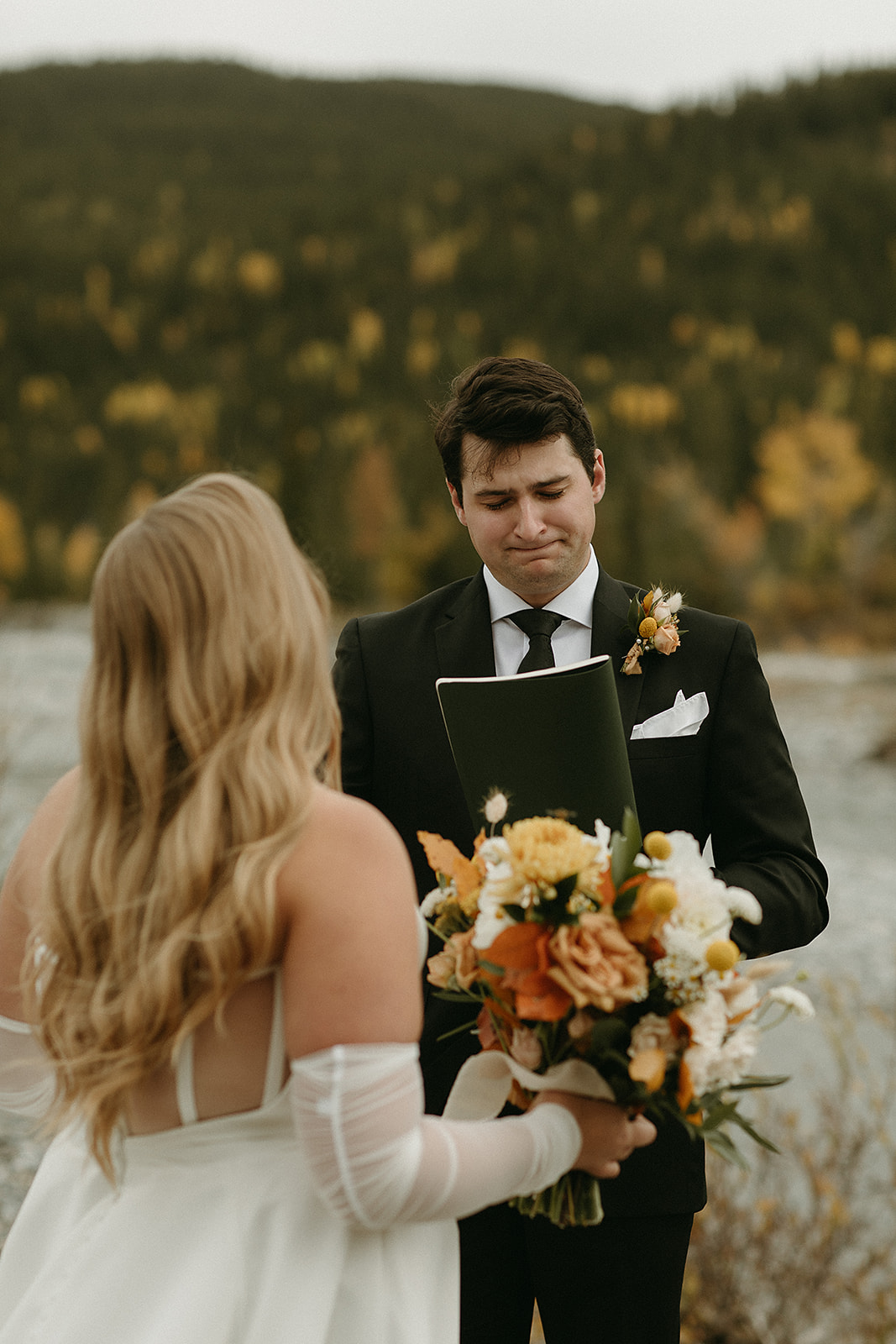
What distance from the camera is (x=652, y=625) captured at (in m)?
2.32

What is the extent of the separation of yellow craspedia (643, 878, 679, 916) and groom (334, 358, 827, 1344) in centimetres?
58

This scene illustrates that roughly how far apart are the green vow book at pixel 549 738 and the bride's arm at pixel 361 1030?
1.52 ft

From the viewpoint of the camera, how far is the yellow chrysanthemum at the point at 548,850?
1.51 metres

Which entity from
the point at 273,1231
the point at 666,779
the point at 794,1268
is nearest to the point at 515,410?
the point at 666,779

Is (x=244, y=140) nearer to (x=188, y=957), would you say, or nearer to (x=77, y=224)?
(x=77, y=224)

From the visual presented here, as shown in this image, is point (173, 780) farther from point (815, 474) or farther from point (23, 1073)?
point (815, 474)

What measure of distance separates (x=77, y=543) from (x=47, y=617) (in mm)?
1488

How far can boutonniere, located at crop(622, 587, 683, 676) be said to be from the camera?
90.2 inches

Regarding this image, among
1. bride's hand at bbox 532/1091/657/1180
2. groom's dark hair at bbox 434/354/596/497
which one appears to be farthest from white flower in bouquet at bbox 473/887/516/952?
groom's dark hair at bbox 434/354/596/497

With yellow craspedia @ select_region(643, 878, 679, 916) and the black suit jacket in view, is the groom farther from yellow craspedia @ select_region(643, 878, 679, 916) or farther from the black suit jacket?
yellow craspedia @ select_region(643, 878, 679, 916)

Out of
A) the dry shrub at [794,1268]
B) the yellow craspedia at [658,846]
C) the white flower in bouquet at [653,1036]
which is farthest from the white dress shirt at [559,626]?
the dry shrub at [794,1268]

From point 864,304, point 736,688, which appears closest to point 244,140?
point 864,304

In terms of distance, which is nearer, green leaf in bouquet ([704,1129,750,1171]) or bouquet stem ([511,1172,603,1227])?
green leaf in bouquet ([704,1129,750,1171])

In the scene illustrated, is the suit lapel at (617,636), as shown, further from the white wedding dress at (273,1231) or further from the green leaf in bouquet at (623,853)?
the white wedding dress at (273,1231)
